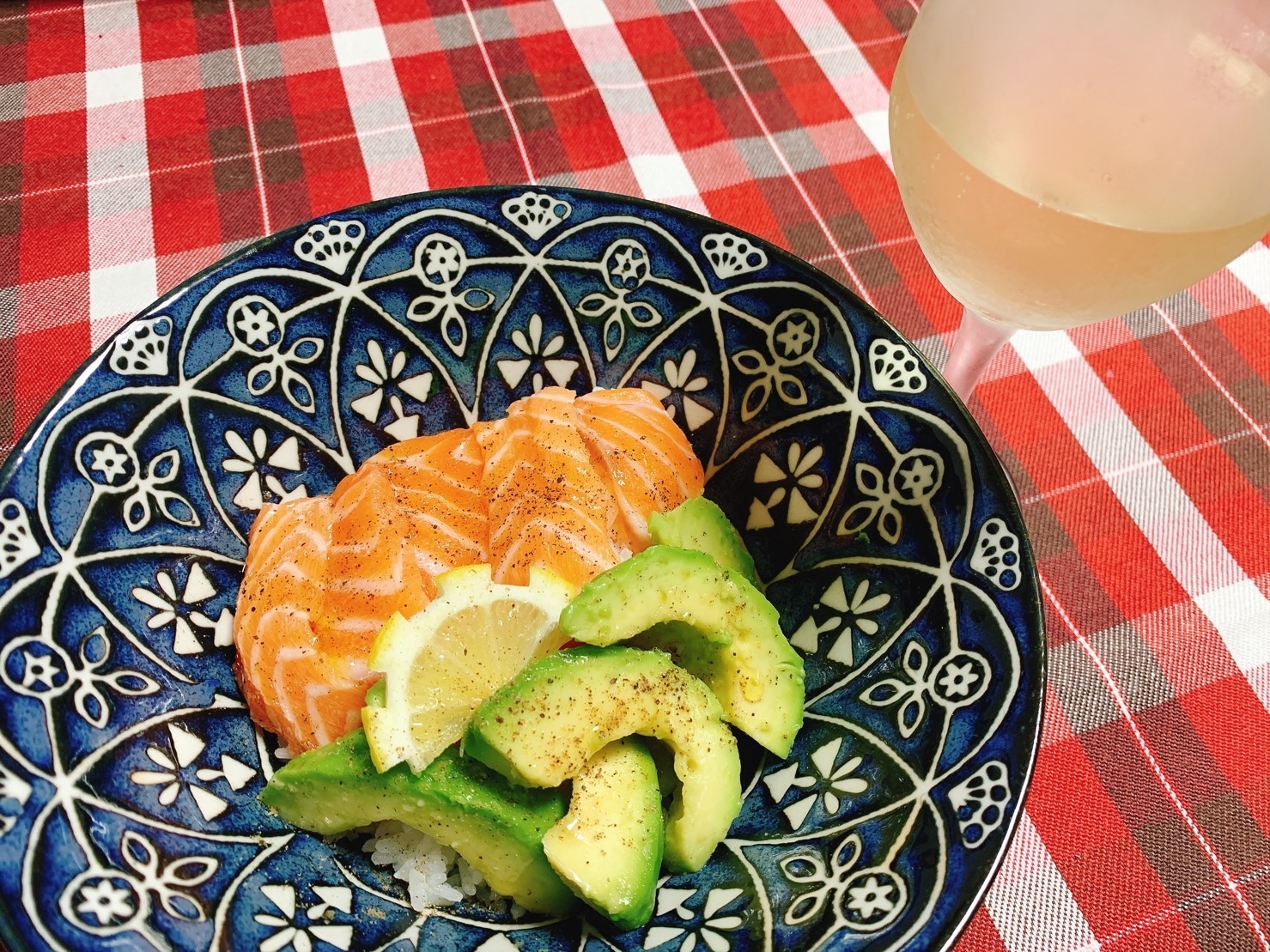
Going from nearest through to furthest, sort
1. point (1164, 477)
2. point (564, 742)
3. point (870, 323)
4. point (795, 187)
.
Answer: point (564, 742)
point (870, 323)
point (1164, 477)
point (795, 187)

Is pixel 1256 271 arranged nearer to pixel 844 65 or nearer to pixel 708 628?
pixel 844 65

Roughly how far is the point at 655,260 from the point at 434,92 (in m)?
1.04

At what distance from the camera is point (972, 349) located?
1.34 m

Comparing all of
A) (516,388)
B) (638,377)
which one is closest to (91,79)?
(516,388)

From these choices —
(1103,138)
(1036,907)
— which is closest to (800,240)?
(1103,138)

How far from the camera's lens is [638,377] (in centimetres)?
151

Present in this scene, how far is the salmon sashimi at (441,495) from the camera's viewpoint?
4.23 ft

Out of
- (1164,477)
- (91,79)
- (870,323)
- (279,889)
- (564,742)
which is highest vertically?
(91,79)

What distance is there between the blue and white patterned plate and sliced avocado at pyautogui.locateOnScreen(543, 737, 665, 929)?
9 centimetres

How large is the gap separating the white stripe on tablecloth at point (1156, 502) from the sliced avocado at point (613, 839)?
106cm

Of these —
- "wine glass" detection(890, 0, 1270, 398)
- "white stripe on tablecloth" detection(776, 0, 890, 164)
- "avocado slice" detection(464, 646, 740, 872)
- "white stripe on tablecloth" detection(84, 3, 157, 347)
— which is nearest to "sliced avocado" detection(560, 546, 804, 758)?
"avocado slice" detection(464, 646, 740, 872)

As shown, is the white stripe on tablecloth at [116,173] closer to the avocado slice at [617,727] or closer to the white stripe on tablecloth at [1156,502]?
the avocado slice at [617,727]

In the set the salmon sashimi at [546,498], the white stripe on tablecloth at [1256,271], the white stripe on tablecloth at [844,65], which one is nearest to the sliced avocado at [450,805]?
the salmon sashimi at [546,498]

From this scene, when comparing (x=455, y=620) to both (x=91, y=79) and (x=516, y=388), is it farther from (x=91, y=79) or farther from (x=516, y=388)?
(x=91, y=79)
